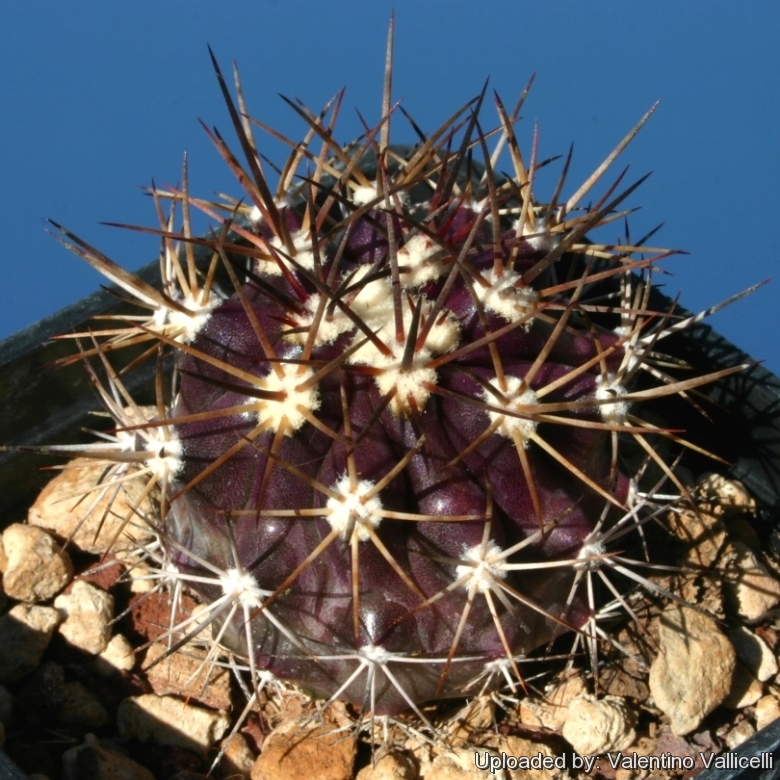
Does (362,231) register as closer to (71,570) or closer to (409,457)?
(409,457)

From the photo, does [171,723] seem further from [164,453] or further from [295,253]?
[295,253]

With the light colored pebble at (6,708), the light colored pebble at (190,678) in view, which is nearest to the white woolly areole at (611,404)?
the light colored pebble at (190,678)

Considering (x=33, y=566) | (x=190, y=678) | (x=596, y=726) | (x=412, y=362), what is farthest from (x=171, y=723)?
(x=412, y=362)

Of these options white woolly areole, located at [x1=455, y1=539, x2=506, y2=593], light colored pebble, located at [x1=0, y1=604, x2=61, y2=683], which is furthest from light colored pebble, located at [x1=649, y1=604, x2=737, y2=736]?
light colored pebble, located at [x1=0, y1=604, x2=61, y2=683]

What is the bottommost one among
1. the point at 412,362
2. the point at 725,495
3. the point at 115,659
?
the point at 115,659

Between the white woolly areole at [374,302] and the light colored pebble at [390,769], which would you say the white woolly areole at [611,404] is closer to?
the white woolly areole at [374,302]

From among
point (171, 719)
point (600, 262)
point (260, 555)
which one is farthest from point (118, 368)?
point (600, 262)
